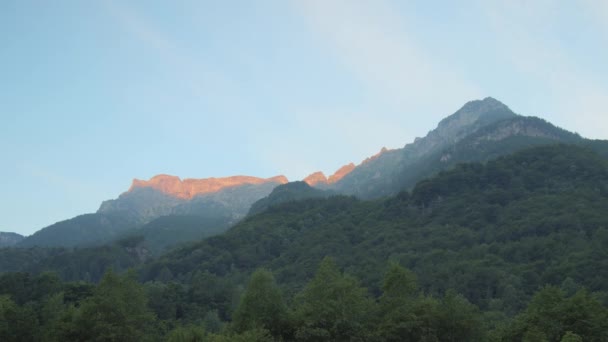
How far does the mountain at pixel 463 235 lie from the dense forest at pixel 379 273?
436 mm

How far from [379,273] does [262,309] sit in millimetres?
58058

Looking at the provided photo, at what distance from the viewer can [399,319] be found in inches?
2040

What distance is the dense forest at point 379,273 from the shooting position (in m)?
52.5

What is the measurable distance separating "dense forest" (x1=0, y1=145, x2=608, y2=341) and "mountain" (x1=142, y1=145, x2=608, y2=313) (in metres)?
0.44

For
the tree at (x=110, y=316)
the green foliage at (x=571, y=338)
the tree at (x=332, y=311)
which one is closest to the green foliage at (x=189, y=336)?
the tree at (x=110, y=316)

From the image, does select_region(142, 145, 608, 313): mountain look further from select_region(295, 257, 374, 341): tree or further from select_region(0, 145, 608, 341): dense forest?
select_region(295, 257, 374, 341): tree

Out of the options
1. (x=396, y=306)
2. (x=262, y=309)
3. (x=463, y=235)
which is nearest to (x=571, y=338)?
(x=396, y=306)

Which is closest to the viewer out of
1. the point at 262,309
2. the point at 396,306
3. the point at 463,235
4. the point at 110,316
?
the point at 396,306

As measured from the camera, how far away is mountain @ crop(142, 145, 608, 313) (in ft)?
317

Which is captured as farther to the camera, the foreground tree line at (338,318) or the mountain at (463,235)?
the mountain at (463,235)

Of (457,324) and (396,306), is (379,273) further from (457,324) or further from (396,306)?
(457,324)

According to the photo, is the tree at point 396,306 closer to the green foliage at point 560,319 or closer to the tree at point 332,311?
the tree at point 332,311

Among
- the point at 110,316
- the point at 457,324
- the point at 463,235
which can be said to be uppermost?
the point at 110,316

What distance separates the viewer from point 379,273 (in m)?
110
